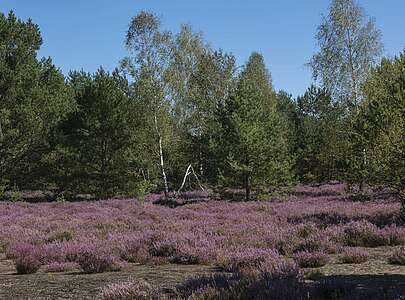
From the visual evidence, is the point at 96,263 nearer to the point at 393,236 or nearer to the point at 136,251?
the point at 136,251

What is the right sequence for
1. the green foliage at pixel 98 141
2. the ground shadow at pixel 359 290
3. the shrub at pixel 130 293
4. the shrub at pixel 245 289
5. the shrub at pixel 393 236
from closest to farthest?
the ground shadow at pixel 359 290 < the shrub at pixel 245 289 < the shrub at pixel 130 293 < the shrub at pixel 393 236 < the green foliage at pixel 98 141

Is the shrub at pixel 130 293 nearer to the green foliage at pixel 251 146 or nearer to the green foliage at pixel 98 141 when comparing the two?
the green foliage at pixel 251 146

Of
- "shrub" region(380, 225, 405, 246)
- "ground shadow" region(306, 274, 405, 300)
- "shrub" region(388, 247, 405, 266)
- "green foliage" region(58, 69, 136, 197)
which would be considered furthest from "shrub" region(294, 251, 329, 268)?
"green foliage" region(58, 69, 136, 197)

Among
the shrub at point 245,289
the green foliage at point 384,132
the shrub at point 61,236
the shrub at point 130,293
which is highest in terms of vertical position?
the green foliage at point 384,132

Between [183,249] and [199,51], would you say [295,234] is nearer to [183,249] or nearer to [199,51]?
[183,249]

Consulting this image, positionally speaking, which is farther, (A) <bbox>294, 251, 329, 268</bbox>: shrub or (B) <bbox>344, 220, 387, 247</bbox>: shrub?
(B) <bbox>344, 220, 387, 247</bbox>: shrub

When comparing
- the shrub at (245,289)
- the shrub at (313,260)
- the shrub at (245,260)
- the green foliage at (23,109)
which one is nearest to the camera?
the shrub at (245,289)

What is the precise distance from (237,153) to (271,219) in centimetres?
960

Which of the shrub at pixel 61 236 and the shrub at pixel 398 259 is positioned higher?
the shrub at pixel 398 259

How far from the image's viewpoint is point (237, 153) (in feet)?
86.8

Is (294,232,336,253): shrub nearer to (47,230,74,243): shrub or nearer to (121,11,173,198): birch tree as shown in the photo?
(47,230,74,243): shrub

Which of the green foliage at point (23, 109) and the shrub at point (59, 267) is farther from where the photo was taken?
the green foliage at point (23, 109)

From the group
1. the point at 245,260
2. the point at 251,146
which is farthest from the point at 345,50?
the point at 245,260

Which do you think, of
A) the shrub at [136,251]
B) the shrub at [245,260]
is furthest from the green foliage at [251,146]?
the shrub at [245,260]
